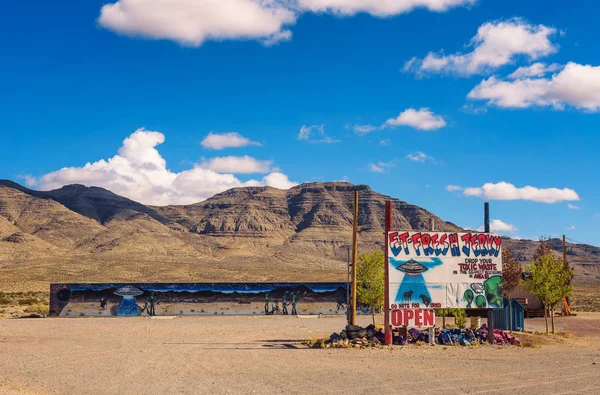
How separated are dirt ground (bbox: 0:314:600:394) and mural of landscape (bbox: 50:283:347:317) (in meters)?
13.0

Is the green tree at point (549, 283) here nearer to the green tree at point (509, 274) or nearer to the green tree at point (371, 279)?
the green tree at point (371, 279)

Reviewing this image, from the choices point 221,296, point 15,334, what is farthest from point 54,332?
point 221,296

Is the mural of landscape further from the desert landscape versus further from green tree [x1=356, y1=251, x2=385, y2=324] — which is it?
green tree [x1=356, y1=251, x2=385, y2=324]

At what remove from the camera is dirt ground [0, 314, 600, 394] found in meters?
18.3

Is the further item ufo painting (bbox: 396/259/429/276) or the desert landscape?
the desert landscape

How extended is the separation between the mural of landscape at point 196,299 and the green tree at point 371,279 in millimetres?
14781

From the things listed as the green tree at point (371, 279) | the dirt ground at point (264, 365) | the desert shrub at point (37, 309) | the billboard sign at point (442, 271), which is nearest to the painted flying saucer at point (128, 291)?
the desert shrub at point (37, 309)

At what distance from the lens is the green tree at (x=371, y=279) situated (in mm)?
36375

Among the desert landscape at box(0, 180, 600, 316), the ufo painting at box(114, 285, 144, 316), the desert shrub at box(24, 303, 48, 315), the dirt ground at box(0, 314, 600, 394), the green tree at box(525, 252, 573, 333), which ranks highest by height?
the desert landscape at box(0, 180, 600, 316)

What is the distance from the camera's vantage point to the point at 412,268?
94.2ft

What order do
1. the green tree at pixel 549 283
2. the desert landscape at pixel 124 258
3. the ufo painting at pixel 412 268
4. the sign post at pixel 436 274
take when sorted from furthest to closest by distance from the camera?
the desert landscape at pixel 124 258, the green tree at pixel 549 283, the ufo painting at pixel 412 268, the sign post at pixel 436 274

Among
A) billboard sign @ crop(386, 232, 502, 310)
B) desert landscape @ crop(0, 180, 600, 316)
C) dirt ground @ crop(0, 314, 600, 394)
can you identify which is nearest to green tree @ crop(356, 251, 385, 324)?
dirt ground @ crop(0, 314, 600, 394)

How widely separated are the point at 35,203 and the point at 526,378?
20056 centimetres

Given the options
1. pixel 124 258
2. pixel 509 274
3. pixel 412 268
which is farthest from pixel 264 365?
pixel 124 258
